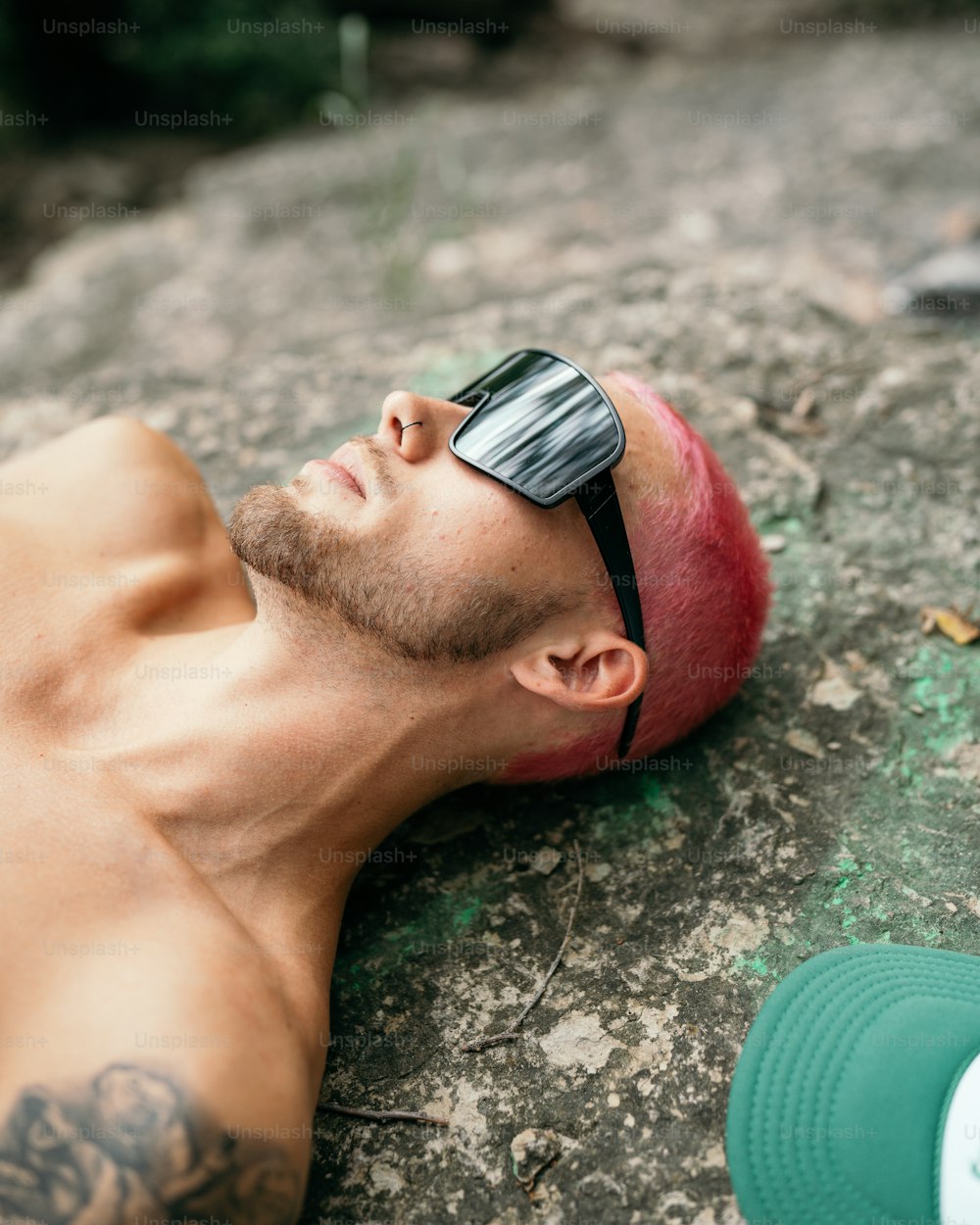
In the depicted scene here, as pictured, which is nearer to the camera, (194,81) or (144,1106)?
(144,1106)

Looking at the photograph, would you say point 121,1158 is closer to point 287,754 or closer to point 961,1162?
point 287,754

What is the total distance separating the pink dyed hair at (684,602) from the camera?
91.9 inches

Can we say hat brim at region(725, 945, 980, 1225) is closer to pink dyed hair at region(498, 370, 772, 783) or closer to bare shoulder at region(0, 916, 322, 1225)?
pink dyed hair at region(498, 370, 772, 783)

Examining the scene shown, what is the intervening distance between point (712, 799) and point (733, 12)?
6.44 metres

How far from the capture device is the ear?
2275 millimetres

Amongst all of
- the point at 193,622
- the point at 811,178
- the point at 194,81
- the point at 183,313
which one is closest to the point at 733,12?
the point at 811,178

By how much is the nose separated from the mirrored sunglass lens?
55mm

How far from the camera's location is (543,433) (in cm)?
229

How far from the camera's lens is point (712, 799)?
255 centimetres

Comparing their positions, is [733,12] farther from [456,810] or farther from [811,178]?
[456,810]

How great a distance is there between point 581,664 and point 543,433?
0.48 m

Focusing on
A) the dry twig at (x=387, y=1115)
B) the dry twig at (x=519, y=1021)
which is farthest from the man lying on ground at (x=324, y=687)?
the dry twig at (x=519, y=1021)

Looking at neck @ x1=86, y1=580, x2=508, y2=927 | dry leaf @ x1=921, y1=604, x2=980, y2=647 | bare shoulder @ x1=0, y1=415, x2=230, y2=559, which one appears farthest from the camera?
dry leaf @ x1=921, y1=604, x2=980, y2=647

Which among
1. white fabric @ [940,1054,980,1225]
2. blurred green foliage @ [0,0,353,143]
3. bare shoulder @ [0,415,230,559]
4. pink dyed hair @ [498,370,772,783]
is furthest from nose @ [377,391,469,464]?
blurred green foliage @ [0,0,353,143]
